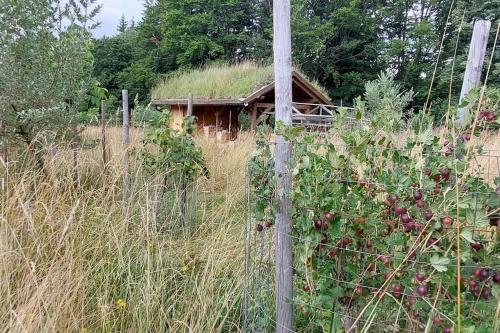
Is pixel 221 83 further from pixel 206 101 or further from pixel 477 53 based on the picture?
pixel 477 53

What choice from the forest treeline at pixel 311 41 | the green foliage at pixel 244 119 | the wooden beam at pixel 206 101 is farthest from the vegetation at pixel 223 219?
the forest treeline at pixel 311 41

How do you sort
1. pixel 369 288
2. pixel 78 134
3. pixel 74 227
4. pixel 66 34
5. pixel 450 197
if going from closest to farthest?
pixel 450 197 < pixel 369 288 < pixel 74 227 < pixel 66 34 < pixel 78 134

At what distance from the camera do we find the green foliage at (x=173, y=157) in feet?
12.2

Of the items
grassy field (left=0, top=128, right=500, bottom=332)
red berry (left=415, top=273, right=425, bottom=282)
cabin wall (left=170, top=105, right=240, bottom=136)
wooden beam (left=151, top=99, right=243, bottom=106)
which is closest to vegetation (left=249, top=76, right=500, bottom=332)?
red berry (left=415, top=273, right=425, bottom=282)

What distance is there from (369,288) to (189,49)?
2419 cm

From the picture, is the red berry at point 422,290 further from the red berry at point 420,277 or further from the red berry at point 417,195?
the red berry at point 417,195

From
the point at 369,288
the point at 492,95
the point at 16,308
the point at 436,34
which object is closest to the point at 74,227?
the point at 16,308

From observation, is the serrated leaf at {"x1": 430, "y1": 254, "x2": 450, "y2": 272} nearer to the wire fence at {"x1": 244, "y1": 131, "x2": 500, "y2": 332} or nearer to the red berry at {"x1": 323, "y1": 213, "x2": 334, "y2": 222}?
the wire fence at {"x1": 244, "y1": 131, "x2": 500, "y2": 332}

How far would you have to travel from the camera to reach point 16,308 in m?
1.82

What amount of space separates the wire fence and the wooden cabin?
27.1 feet

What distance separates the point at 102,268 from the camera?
2.21 m

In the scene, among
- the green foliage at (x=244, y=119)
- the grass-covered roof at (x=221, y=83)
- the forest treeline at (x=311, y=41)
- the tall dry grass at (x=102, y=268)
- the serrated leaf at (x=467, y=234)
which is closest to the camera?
the serrated leaf at (x=467, y=234)

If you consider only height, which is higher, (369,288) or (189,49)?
(189,49)

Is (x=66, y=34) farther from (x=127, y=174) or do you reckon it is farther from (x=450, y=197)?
(x=450, y=197)
